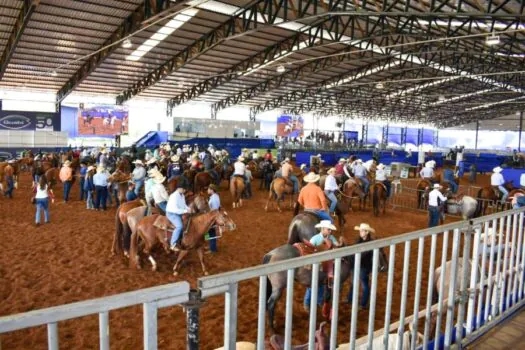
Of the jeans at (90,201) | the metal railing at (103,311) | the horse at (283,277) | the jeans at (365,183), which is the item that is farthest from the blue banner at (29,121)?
the metal railing at (103,311)

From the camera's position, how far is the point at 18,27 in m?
19.7

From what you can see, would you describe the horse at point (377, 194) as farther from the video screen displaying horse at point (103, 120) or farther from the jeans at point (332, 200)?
the video screen displaying horse at point (103, 120)

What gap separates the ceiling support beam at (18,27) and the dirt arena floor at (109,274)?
8.48 metres

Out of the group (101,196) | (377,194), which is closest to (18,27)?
(101,196)

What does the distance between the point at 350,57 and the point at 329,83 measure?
316 inches

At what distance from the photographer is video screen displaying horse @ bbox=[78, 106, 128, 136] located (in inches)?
1320

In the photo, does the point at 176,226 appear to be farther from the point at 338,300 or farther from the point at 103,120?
the point at 103,120

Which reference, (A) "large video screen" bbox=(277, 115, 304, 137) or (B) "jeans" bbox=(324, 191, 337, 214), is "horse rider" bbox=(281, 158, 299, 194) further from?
(A) "large video screen" bbox=(277, 115, 304, 137)

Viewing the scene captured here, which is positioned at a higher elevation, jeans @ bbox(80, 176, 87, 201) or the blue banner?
the blue banner

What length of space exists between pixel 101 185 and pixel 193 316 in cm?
1232

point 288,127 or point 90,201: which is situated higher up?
point 288,127

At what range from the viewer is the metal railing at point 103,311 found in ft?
4.83

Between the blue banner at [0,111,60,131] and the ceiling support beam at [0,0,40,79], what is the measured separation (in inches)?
254

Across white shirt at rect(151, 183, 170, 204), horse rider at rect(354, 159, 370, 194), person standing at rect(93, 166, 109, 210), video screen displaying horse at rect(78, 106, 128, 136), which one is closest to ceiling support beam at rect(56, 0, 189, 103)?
video screen displaying horse at rect(78, 106, 128, 136)
